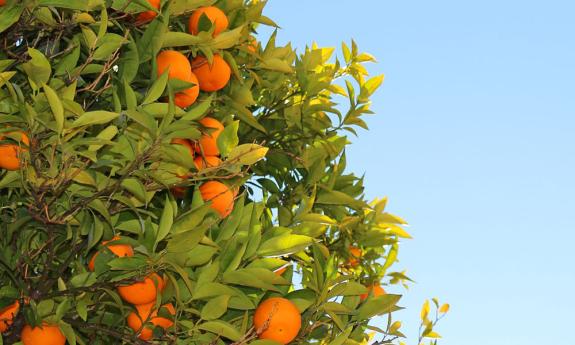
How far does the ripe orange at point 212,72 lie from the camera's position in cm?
342

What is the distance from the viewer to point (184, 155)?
2811 millimetres

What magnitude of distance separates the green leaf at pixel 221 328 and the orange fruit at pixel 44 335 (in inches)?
21.7

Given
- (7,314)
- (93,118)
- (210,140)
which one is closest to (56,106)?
(93,118)

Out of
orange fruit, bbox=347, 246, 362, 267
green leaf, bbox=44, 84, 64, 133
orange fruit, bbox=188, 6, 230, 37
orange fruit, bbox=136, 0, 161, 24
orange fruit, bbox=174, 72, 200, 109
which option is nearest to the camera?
green leaf, bbox=44, 84, 64, 133

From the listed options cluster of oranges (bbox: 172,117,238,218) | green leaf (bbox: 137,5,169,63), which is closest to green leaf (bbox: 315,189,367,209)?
cluster of oranges (bbox: 172,117,238,218)

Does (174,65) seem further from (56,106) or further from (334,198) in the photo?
(334,198)

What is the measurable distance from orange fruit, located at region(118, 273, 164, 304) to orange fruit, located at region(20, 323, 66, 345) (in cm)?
29

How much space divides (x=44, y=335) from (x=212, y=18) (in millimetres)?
1501

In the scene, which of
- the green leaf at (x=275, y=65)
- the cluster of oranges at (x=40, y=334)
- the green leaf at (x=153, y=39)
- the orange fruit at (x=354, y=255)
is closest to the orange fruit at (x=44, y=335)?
the cluster of oranges at (x=40, y=334)

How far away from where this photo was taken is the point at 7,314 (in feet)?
10.3

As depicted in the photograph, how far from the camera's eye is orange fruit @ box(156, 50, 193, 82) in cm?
315

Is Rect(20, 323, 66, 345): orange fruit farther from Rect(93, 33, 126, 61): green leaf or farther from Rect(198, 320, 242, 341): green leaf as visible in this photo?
Rect(93, 33, 126, 61): green leaf

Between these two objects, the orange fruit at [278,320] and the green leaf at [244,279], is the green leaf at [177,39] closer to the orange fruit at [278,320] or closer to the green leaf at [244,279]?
the green leaf at [244,279]

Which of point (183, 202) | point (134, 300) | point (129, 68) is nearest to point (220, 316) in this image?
point (134, 300)
